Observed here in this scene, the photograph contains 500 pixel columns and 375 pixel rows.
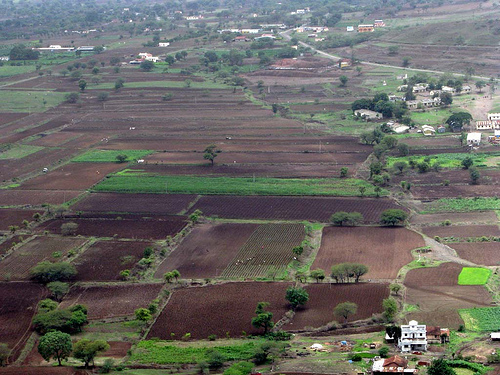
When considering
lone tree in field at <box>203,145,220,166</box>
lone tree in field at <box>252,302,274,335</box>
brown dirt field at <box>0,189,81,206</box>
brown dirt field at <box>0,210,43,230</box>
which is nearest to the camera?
lone tree in field at <box>252,302,274,335</box>

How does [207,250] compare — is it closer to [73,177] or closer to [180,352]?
[180,352]

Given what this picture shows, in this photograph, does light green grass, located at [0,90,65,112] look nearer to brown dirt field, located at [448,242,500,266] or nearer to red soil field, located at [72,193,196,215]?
red soil field, located at [72,193,196,215]

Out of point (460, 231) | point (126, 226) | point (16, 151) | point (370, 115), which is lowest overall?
point (370, 115)

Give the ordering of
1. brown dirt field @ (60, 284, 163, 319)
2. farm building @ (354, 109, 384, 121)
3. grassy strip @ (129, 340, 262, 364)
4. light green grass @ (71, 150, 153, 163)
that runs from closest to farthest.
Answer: grassy strip @ (129, 340, 262, 364), brown dirt field @ (60, 284, 163, 319), light green grass @ (71, 150, 153, 163), farm building @ (354, 109, 384, 121)

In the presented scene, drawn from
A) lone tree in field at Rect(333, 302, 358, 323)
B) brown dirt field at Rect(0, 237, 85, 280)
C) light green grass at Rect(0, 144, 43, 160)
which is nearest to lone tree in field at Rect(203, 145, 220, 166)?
light green grass at Rect(0, 144, 43, 160)

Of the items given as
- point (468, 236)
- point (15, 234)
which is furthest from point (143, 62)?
point (468, 236)

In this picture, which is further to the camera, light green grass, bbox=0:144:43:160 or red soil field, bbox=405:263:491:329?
light green grass, bbox=0:144:43:160

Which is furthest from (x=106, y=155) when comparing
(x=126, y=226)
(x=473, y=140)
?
(x=473, y=140)

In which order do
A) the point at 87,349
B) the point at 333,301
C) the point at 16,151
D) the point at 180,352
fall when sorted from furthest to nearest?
the point at 16,151 → the point at 333,301 → the point at 180,352 → the point at 87,349
